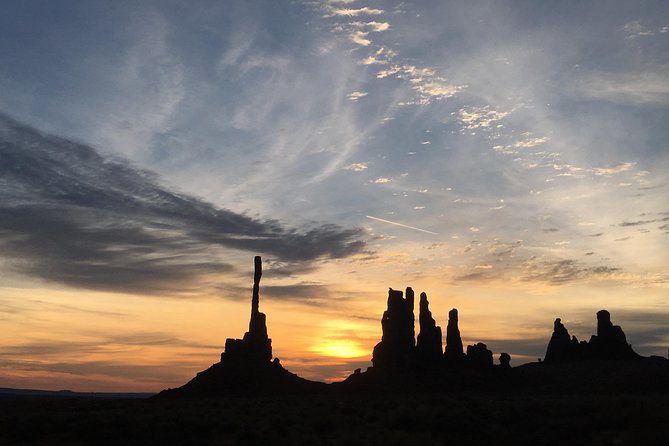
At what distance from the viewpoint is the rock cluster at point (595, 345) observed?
108 metres

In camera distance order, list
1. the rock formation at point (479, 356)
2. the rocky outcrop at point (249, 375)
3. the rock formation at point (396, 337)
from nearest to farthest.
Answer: the rocky outcrop at point (249, 375) → the rock formation at point (396, 337) → the rock formation at point (479, 356)

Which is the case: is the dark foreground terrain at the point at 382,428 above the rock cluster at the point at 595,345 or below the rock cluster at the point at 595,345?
below

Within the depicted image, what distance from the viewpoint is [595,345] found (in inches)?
4370

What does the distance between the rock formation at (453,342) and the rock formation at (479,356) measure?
7.51ft

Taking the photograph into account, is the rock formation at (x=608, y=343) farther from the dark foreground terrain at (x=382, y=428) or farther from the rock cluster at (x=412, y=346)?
the dark foreground terrain at (x=382, y=428)

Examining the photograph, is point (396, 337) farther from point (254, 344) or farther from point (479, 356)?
point (254, 344)

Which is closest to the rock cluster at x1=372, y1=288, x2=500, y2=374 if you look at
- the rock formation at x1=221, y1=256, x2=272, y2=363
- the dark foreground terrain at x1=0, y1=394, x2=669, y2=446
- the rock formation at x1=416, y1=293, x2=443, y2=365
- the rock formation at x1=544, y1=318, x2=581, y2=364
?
the rock formation at x1=416, y1=293, x2=443, y2=365

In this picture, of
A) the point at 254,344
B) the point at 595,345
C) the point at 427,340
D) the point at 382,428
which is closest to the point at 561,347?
the point at 595,345

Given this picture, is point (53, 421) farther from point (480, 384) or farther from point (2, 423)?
point (480, 384)

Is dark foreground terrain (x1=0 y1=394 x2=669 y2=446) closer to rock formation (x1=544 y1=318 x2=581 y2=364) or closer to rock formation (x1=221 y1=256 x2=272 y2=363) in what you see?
rock formation (x1=221 y1=256 x2=272 y2=363)

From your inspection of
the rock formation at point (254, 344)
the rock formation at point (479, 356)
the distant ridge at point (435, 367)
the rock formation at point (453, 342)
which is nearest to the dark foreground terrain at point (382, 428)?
the distant ridge at point (435, 367)

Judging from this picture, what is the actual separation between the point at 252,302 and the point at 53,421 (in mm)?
63028

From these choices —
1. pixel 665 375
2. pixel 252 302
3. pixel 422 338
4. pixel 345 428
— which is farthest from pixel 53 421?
pixel 665 375

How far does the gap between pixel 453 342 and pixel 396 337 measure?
47.9ft
